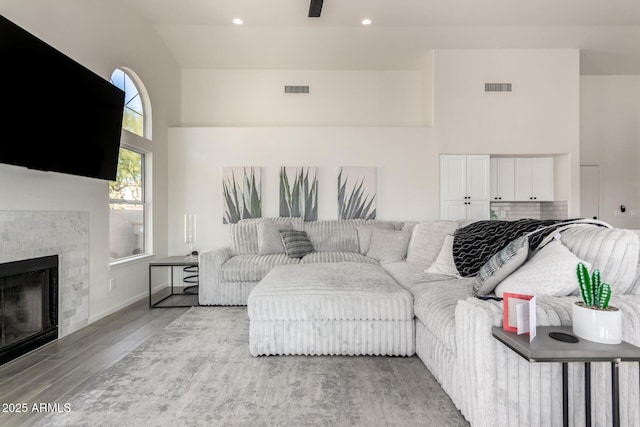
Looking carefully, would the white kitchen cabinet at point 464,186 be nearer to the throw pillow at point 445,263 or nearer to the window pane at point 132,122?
the throw pillow at point 445,263

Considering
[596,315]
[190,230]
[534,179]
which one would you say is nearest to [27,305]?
[190,230]

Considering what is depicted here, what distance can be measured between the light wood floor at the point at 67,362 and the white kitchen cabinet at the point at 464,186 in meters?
4.04

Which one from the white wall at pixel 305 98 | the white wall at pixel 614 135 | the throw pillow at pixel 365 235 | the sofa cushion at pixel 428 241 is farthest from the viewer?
the white wall at pixel 614 135

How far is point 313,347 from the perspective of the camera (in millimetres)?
2326

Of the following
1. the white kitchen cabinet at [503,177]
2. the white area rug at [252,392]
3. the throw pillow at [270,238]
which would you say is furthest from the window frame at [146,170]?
the white kitchen cabinet at [503,177]

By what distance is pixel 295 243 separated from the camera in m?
4.08

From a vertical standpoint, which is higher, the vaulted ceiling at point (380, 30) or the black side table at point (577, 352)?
the vaulted ceiling at point (380, 30)

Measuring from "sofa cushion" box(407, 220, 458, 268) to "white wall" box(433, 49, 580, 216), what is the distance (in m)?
1.87

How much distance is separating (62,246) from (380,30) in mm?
4509

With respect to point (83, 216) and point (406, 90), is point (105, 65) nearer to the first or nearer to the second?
point (83, 216)

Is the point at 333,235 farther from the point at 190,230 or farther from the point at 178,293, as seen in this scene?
the point at 178,293

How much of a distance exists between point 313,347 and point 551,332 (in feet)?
5.05

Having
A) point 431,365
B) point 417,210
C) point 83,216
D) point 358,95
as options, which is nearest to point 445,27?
point 358,95

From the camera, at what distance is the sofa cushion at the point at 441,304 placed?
1750 mm
